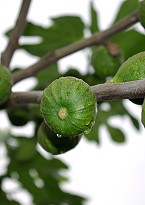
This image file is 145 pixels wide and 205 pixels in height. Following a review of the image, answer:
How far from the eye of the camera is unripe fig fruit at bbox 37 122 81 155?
1.17m

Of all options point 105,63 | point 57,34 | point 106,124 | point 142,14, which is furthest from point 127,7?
point 106,124

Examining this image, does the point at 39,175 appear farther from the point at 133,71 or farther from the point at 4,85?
the point at 133,71

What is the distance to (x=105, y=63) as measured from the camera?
5.13 feet

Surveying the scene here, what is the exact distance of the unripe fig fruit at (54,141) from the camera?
1.17 metres

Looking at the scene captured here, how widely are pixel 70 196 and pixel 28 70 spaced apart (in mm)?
1057

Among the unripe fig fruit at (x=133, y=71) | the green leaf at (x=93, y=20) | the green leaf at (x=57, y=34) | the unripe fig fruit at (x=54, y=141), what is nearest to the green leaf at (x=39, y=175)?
the green leaf at (x=57, y=34)

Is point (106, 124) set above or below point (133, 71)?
above

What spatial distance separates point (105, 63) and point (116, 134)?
816mm

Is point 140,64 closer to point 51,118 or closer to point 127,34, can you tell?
point 51,118

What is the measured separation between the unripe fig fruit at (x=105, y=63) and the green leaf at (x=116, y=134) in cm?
75

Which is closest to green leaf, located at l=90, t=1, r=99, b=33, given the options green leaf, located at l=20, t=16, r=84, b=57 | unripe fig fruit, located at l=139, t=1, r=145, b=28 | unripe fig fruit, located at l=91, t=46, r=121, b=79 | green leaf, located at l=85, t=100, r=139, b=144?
green leaf, located at l=20, t=16, r=84, b=57

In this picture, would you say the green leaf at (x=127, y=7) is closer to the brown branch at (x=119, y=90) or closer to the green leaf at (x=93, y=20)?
the green leaf at (x=93, y=20)

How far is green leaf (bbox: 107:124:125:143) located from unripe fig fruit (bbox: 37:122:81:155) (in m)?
1.11

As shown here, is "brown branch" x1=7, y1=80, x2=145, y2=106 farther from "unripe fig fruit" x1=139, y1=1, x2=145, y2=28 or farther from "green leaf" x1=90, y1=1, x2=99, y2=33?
"green leaf" x1=90, y1=1, x2=99, y2=33
